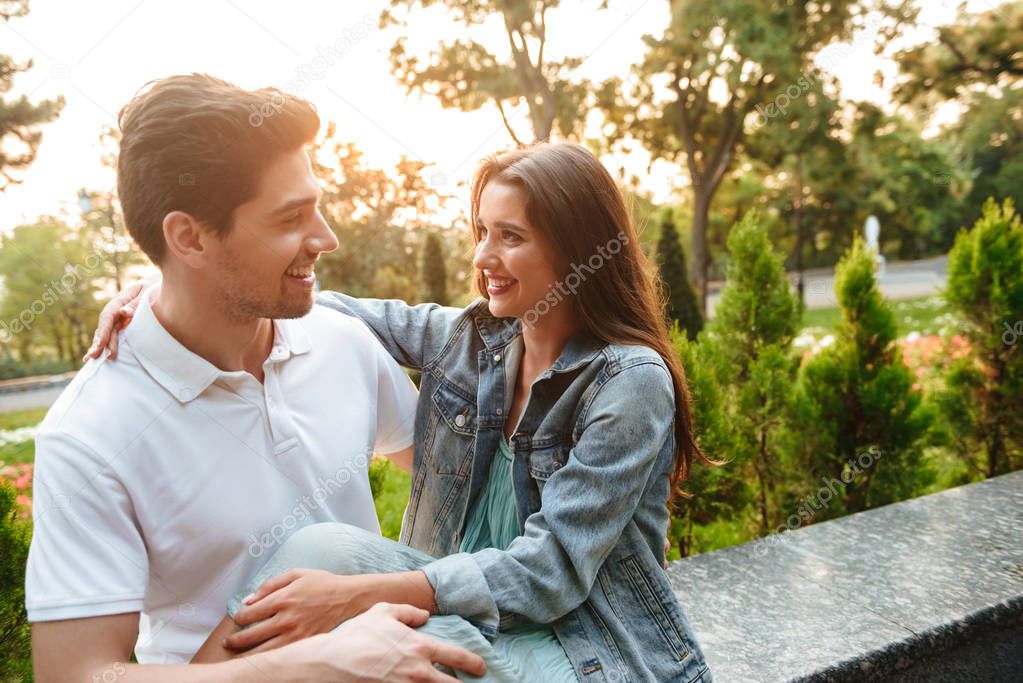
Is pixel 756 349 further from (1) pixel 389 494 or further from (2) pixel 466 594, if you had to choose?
(2) pixel 466 594

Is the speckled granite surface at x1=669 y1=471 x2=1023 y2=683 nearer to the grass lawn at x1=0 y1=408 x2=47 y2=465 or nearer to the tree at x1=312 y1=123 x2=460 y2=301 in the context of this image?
the tree at x1=312 y1=123 x2=460 y2=301

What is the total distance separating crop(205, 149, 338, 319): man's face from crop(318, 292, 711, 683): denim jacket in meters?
0.49

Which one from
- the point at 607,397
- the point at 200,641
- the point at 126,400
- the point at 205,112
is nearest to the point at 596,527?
the point at 607,397

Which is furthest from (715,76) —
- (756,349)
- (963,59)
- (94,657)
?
(94,657)

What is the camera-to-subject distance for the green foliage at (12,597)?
1.93 meters

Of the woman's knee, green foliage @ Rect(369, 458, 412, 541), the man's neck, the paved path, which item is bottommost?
the paved path

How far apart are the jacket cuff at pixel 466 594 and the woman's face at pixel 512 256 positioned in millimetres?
656

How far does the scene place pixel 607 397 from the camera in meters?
1.68

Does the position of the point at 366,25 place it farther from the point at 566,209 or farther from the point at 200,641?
the point at 200,641

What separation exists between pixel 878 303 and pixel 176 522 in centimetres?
363

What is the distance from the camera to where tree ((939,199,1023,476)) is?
4379 mm

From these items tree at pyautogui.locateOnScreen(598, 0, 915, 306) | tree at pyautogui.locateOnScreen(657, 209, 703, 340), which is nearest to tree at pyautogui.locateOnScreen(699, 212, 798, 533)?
tree at pyautogui.locateOnScreen(657, 209, 703, 340)

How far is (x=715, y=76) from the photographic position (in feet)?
56.7

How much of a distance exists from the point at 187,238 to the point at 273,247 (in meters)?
0.18
